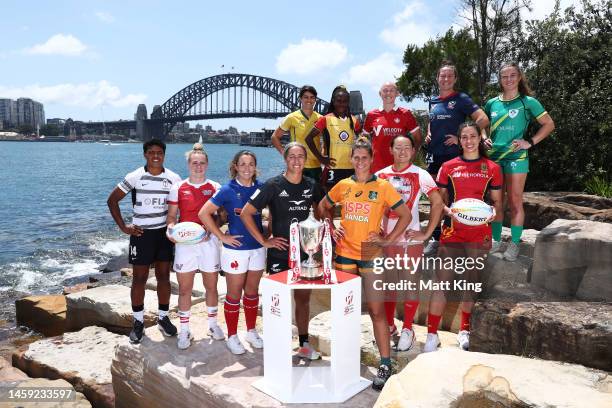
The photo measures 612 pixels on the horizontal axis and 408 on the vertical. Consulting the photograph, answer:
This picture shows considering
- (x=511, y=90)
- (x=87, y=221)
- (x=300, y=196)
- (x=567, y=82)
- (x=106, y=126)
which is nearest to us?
(x=300, y=196)

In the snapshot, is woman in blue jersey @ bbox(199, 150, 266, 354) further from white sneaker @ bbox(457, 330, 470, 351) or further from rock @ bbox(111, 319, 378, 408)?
white sneaker @ bbox(457, 330, 470, 351)

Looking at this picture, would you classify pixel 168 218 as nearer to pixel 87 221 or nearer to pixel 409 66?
pixel 409 66

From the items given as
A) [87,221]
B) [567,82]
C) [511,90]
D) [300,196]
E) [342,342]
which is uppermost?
[567,82]

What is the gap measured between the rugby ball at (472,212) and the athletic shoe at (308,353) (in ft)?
5.95

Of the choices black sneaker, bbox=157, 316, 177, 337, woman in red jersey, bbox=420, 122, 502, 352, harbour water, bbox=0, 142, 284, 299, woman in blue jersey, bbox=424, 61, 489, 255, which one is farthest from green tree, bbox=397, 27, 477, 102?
black sneaker, bbox=157, 316, 177, 337

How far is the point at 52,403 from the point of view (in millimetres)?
5035

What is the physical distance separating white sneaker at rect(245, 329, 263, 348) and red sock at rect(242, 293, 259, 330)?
0.08 meters

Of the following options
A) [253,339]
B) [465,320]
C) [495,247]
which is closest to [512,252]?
[495,247]

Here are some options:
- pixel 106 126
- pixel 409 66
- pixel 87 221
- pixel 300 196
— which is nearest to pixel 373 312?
pixel 300 196

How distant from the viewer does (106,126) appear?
465 ft

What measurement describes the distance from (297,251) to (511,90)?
3.03 metres

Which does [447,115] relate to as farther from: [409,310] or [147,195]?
[147,195]

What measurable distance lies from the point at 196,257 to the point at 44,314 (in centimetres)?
556

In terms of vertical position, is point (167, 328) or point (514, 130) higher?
point (514, 130)
